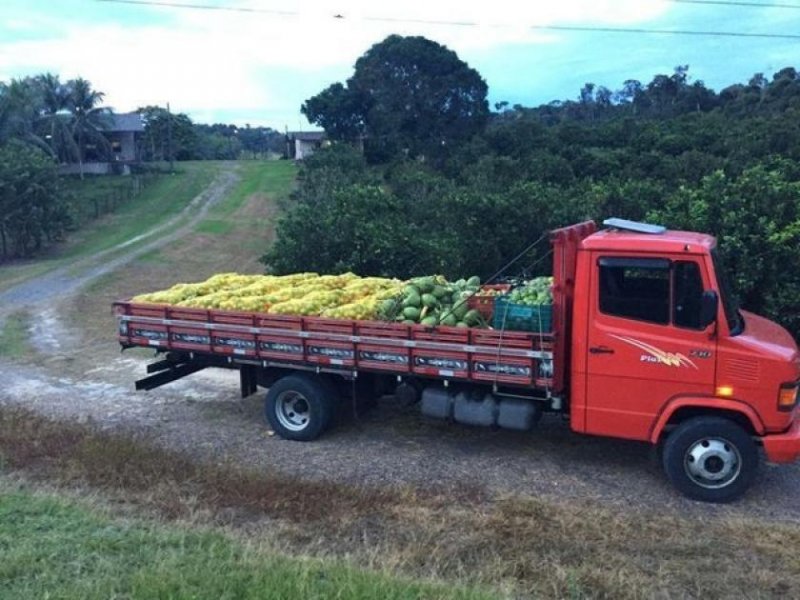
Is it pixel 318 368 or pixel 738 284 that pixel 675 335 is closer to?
pixel 318 368

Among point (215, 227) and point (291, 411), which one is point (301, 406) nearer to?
point (291, 411)

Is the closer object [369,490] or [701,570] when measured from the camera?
[701,570]

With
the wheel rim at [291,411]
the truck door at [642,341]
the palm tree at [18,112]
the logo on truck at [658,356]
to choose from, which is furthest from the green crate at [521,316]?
the palm tree at [18,112]

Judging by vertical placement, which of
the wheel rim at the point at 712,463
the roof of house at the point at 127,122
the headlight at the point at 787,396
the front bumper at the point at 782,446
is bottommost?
the wheel rim at the point at 712,463

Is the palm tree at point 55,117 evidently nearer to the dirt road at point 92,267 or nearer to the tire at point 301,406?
the dirt road at point 92,267

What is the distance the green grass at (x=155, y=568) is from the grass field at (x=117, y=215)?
20.6 m

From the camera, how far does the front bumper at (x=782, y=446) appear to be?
23.8 ft

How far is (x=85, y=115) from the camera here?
188ft

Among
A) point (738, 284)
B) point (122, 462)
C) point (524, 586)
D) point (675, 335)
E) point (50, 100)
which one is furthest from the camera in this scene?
point (50, 100)

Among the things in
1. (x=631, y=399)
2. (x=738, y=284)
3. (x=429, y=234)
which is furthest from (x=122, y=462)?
(x=429, y=234)

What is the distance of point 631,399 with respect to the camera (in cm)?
775

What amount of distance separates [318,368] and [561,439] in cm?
293

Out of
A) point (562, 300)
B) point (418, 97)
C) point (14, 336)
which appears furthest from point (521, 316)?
point (418, 97)

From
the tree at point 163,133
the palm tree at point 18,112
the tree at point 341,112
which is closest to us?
the palm tree at point 18,112
